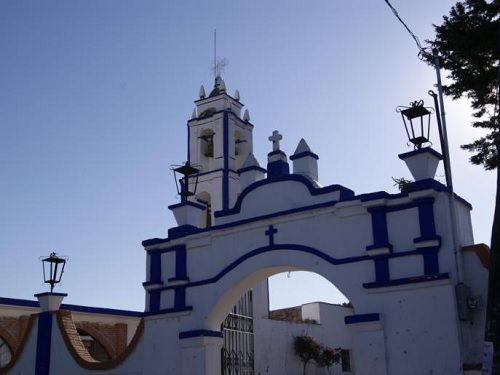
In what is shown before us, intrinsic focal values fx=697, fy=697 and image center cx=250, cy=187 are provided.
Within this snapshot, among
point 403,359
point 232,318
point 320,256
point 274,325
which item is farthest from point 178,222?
point 274,325

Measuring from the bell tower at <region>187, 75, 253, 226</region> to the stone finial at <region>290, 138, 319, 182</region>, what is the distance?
7.73 meters

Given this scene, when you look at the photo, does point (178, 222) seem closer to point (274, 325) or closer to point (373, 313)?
point (373, 313)

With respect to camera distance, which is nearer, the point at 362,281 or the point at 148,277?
the point at 362,281

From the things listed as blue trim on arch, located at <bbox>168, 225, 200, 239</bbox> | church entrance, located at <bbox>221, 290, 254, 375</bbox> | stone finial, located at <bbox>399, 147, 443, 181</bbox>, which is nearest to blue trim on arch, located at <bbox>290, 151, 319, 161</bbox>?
stone finial, located at <bbox>399, 147, 443, 181</bbox>

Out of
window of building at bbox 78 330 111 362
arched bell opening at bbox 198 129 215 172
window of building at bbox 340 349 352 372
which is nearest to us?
window of building at bbox 78 330 111 362

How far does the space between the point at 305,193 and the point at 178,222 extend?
3.38 metres

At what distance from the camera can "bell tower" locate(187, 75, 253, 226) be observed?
69.8 feet

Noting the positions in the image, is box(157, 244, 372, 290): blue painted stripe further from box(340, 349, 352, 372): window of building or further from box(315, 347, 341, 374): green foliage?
box(340, 349, 352, 372): window of building

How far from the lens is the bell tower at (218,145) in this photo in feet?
69.8

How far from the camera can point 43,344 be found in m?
15.8

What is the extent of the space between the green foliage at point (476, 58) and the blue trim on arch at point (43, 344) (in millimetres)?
10192

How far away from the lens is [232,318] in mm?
21156

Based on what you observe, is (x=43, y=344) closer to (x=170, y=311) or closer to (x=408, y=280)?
(x=170, y=311)

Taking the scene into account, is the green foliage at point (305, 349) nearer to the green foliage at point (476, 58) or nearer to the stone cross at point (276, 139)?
the stone cross at point (276, 139)
